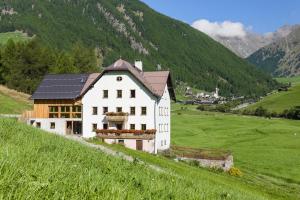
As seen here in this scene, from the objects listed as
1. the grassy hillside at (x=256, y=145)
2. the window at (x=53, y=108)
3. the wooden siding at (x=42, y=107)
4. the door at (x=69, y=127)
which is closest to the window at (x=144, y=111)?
the door at (x=69, y=127)

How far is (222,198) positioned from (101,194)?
5928mm

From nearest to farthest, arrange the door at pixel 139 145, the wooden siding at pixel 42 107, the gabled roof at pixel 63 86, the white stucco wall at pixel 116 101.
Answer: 1. the door at pixel 139 145
2. the white stucco wall at pixel 116 101
3. the gabled roof at pixel 63 86
4. the wooden siding at pixel 42 107

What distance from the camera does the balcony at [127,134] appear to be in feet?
217

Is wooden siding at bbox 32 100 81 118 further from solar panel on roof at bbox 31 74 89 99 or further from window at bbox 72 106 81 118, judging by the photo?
window at bbox 72 106 81 118

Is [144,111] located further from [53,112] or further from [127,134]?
[53,112]

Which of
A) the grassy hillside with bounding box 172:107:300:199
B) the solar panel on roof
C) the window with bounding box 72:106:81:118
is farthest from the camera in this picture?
the window with bounding box 72:106:81:118

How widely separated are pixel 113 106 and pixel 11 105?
37977 mm

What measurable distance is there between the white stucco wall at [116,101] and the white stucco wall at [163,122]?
1715mm

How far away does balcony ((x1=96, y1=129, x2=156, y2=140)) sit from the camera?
6619 cm

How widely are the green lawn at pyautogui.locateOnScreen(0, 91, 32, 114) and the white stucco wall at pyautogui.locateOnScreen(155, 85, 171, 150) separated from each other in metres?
37.6

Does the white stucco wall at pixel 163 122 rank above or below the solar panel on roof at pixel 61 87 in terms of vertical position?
below

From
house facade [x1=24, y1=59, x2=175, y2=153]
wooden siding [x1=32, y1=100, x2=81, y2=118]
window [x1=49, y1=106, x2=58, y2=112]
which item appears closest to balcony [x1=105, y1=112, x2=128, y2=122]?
house facade [x1=24, y1=59, x2=175, y2=153]

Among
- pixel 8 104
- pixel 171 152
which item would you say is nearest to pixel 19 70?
pixel 8 104

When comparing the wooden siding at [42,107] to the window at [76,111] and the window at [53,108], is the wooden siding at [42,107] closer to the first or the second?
the window at [53,108]
